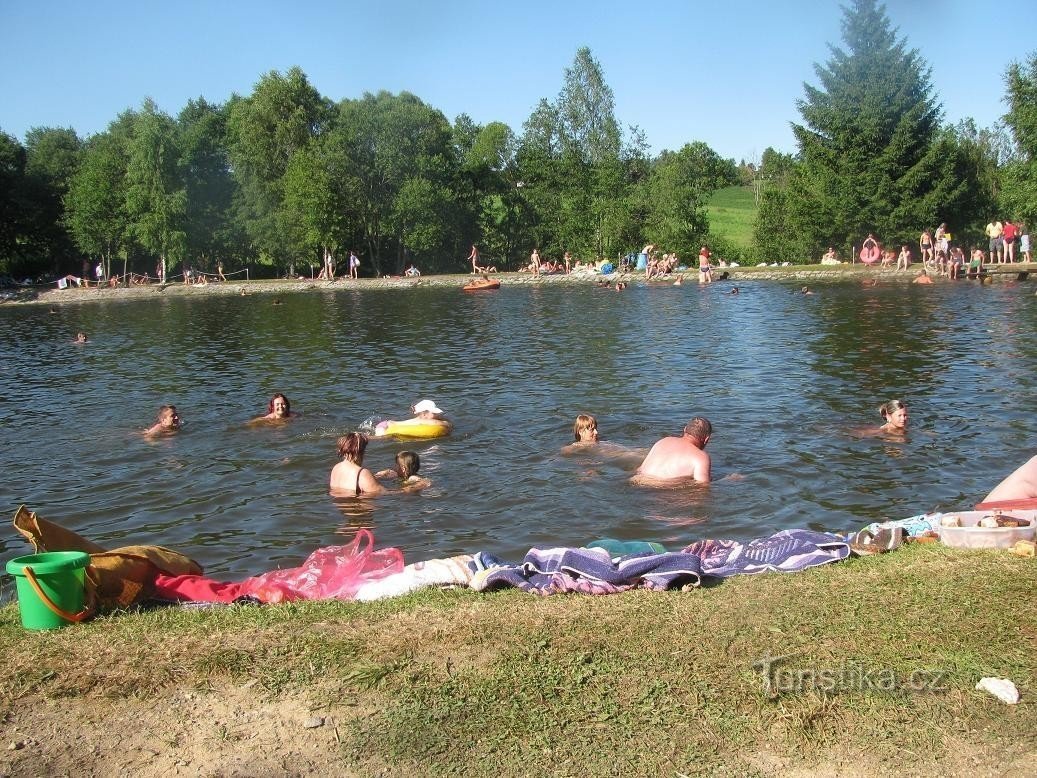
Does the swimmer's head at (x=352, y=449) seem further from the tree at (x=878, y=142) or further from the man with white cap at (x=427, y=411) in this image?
the tree at (x=878, y=142)

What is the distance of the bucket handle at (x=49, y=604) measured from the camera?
206 inches

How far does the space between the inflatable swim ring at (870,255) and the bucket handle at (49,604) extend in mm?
44308

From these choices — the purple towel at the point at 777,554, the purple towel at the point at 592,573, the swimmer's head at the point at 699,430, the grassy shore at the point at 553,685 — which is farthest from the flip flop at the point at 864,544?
the swimmer's head at the point at 699,430

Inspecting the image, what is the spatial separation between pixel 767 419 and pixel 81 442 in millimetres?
11053

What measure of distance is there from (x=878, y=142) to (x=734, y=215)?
23.4 meters

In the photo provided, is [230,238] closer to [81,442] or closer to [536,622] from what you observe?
[81,442]

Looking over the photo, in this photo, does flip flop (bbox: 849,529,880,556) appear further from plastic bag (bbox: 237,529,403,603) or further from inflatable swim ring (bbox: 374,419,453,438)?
inflatable swim ring (bbox: 374,419,453,438)

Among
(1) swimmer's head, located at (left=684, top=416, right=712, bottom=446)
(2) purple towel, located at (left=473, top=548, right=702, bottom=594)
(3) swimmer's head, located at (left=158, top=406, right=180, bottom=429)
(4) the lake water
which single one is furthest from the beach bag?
(3) swimmer's head, located at (left=158, top=406, right=180, bottom=429)

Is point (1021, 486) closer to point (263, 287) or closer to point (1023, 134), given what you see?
point (1023, 134)

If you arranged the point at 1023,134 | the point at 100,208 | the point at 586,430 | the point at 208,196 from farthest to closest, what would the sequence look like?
the point at 208,196, the point at 100,208, the point at 1023,134, the point at 586,430

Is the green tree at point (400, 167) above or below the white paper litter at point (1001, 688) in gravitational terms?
above

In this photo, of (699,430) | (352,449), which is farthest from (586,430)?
(352,449)

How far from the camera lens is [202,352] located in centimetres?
2577

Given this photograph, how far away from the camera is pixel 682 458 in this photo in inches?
412
